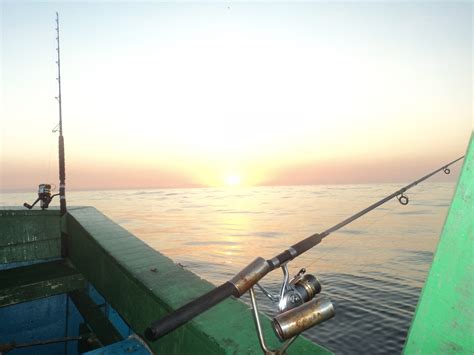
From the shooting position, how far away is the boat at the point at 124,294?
1.31 m

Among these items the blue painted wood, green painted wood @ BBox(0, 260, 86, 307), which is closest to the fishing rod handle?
the blue painted wood

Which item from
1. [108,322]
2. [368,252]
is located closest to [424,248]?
[368,252]

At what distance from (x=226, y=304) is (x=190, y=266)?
15940 mm

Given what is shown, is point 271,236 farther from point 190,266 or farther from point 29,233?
point 29,233

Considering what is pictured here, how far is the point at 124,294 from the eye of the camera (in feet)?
10.9

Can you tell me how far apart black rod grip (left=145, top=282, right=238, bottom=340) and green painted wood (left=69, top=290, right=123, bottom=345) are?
280cm

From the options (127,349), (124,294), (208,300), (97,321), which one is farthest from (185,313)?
(97,321)

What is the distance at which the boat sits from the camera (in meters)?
1.31

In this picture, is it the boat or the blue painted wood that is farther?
the blue painted wood

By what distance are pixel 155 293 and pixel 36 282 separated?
284cm

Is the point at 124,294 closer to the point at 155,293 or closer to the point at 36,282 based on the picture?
the point at 155,293

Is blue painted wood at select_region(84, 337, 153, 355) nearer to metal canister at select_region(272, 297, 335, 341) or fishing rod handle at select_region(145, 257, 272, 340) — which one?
fishing rod handle at select_region(145, 257, 272, 340)

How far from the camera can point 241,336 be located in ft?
6.79

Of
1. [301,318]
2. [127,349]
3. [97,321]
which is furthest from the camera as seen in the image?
[97,321]
